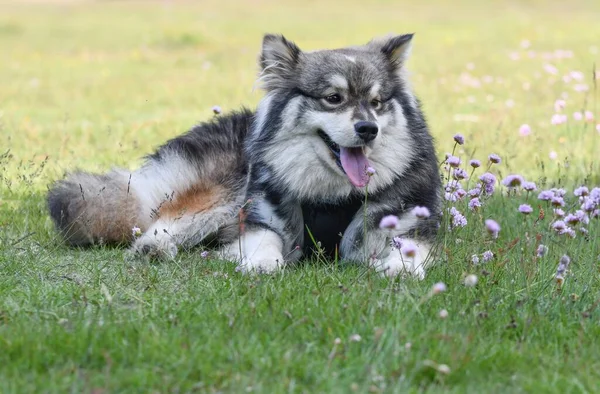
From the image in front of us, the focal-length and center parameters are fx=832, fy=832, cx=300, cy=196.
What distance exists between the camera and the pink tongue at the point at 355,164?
4.90m

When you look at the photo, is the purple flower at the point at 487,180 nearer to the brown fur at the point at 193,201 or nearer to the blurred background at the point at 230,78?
the blurred background at the point at 230,78

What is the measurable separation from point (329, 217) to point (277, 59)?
1.03m

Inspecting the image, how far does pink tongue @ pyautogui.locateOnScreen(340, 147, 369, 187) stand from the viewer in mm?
4902

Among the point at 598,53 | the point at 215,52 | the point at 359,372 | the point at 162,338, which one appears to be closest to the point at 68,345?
the point at 162,338

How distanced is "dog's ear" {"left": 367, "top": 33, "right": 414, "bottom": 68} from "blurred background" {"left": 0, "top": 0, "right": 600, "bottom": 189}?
1.31 meters

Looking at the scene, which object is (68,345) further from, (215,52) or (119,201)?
(215,52)

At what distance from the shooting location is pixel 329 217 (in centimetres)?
519

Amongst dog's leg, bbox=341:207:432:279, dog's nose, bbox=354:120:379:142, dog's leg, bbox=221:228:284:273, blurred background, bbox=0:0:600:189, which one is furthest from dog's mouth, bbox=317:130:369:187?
blurred background, bbox=0:0:600:189

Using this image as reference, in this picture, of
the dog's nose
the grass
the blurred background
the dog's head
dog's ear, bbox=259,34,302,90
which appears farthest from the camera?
the blurred background

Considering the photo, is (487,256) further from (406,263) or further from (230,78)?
(230,78)

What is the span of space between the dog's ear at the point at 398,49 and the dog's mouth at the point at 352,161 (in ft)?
2.17

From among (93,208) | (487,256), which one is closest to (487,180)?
(487,256)

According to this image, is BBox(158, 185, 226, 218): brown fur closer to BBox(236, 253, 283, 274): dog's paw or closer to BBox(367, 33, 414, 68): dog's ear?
BBox(236, 253, 283, 274): dog's paw

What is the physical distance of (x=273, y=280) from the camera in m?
4.36
